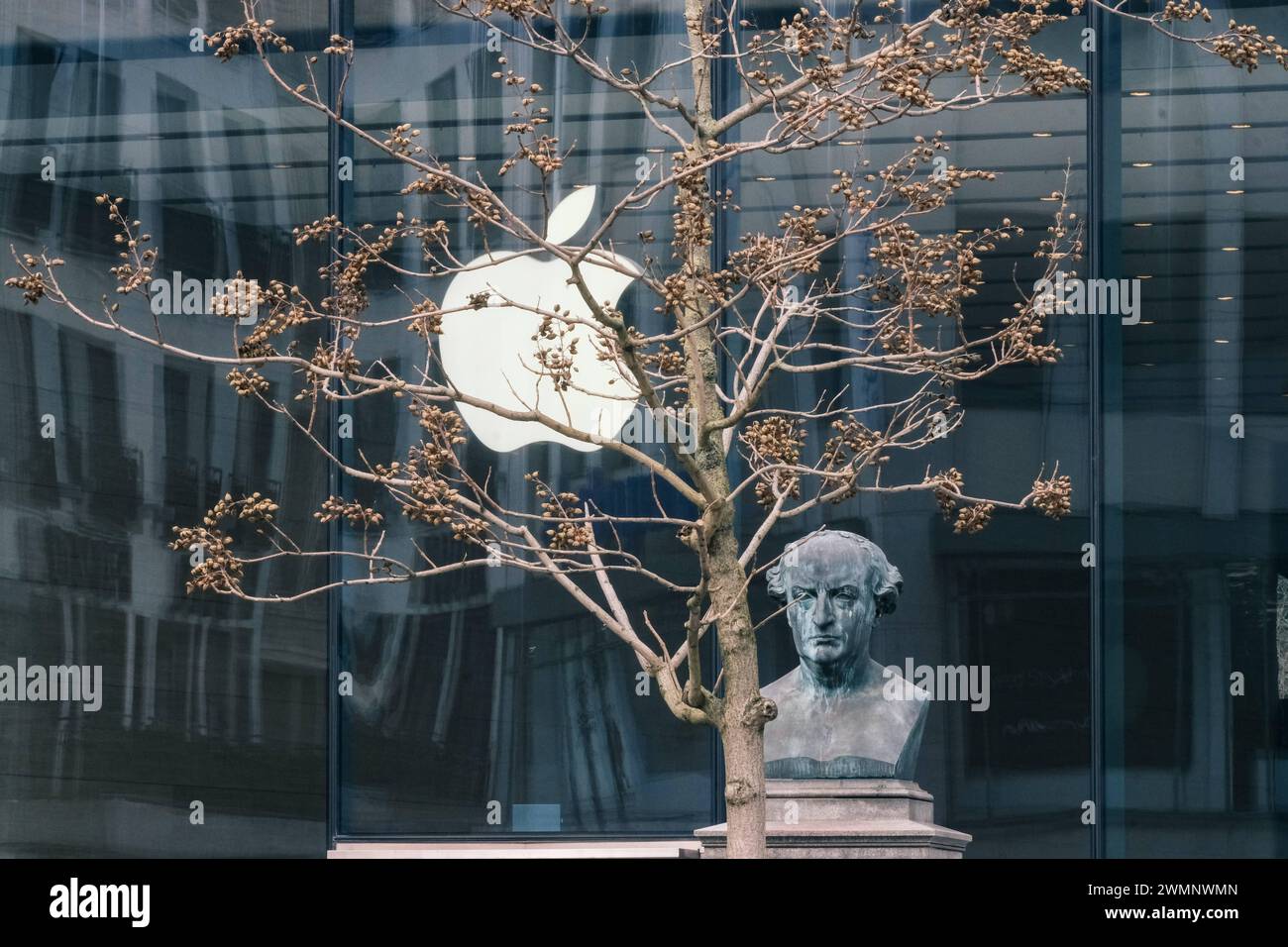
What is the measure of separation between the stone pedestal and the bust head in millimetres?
571

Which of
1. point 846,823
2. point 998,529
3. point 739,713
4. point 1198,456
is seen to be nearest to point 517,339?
point 998,529

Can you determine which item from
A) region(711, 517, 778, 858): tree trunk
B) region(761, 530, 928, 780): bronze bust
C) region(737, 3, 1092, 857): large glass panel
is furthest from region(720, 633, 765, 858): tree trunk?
region(737, 3, 1092, 857): large glass panel

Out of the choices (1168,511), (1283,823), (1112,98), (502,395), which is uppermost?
(1112,98)

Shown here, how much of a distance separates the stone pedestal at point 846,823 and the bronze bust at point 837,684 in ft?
0.37

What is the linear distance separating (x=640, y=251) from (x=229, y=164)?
10.1ft

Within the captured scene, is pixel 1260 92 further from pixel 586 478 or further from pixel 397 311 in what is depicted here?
pixel 397 311

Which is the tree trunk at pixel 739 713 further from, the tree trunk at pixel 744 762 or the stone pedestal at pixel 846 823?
the stone pedestal at pixel 846 823

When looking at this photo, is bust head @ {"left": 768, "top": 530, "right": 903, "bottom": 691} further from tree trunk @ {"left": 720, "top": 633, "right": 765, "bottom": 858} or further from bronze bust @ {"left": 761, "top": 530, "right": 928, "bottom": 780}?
tree trunk @ {"left": 720, "top": 633, "right": 765, "bottom": 858}

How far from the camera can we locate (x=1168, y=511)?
1314cm

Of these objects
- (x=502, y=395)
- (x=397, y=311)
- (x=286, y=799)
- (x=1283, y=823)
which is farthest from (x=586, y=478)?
(x=1283, y=823)

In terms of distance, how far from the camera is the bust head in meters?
9.23

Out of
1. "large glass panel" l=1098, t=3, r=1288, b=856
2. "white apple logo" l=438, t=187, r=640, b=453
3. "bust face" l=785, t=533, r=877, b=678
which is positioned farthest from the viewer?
"white apple logo" l=438, t=187, r=640, b=453

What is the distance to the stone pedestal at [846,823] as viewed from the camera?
343 inches

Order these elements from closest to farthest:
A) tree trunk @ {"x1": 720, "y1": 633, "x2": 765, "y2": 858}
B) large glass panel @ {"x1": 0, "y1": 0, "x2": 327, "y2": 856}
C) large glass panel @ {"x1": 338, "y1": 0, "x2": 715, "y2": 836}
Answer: tree trunk @ {"x1": 720, "y1": 633, "x2": 765, "y2": 858} → large glass panel @ {"x1": 338, "y1": 0, "x2": 715, "y2": 836} → large glass panel @ {"x1": 0, "y1": 0, "x2": 327, "y2": 856}
